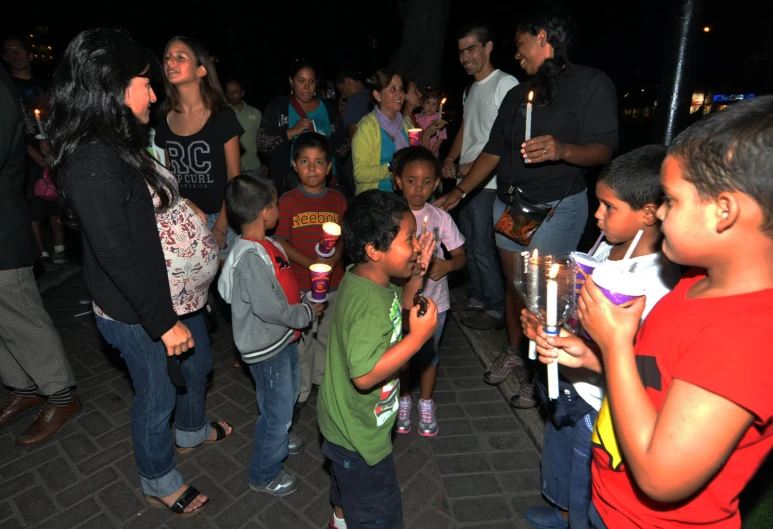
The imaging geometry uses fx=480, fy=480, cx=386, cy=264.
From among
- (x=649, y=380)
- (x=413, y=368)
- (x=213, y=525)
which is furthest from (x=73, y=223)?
(x=413, y=368)

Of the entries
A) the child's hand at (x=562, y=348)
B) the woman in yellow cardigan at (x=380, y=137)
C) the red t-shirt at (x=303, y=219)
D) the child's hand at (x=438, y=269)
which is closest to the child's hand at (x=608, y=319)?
the child's hand at (x=562, y=348)

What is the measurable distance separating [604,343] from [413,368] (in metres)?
3.30

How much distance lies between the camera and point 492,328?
549 cm

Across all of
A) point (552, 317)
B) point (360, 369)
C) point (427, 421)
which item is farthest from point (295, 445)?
point (552, 317)

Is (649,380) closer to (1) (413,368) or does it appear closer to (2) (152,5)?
(1) (413,368)

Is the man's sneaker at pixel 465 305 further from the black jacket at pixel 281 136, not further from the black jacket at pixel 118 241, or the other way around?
the black jacket at pixel 118 241

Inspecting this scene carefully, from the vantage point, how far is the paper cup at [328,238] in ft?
10.6

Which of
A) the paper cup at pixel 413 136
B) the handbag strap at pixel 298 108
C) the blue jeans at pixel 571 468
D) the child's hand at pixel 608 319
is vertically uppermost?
the handbag strap at pixel 298 108

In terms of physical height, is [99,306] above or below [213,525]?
above

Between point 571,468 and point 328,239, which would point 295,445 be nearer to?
point 328,239

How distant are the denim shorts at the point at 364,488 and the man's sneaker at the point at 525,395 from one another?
76.6 inches

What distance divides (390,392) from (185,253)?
4.49ft

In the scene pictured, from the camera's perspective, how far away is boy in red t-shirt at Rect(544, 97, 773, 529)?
3.90ft

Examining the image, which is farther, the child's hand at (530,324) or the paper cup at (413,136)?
the paper cup at (413,136)
